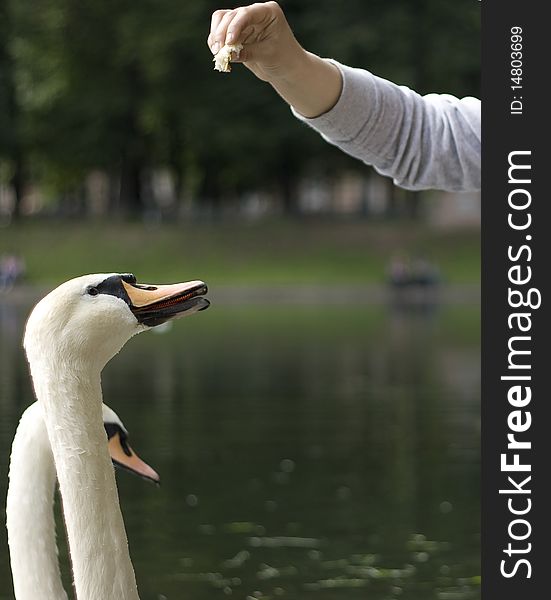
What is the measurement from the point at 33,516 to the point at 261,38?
209cm

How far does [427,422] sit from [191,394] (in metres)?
3.89

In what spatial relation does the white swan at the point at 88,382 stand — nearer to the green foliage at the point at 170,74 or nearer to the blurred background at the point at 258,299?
the blurred background at the point at 258,299

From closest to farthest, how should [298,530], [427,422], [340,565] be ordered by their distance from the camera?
[340,565]
[298,530]
[427,422]

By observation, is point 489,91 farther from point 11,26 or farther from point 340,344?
point 11,26

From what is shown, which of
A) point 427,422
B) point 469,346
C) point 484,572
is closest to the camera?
point 484,572

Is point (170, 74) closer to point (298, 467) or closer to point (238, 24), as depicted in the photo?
point (298, 467)

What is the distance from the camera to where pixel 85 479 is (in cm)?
442

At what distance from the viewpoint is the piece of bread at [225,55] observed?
3475 millimetres

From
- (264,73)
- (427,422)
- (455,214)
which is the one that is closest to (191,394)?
(427,422)

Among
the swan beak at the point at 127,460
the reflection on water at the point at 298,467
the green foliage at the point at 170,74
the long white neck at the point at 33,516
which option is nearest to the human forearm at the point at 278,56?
the long white neck at the point at 33,516

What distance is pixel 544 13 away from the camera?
127 inches

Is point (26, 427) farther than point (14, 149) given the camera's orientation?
No

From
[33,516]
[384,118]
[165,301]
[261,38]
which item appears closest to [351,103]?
[384,118]

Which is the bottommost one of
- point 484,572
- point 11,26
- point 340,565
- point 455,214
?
point 340,565
